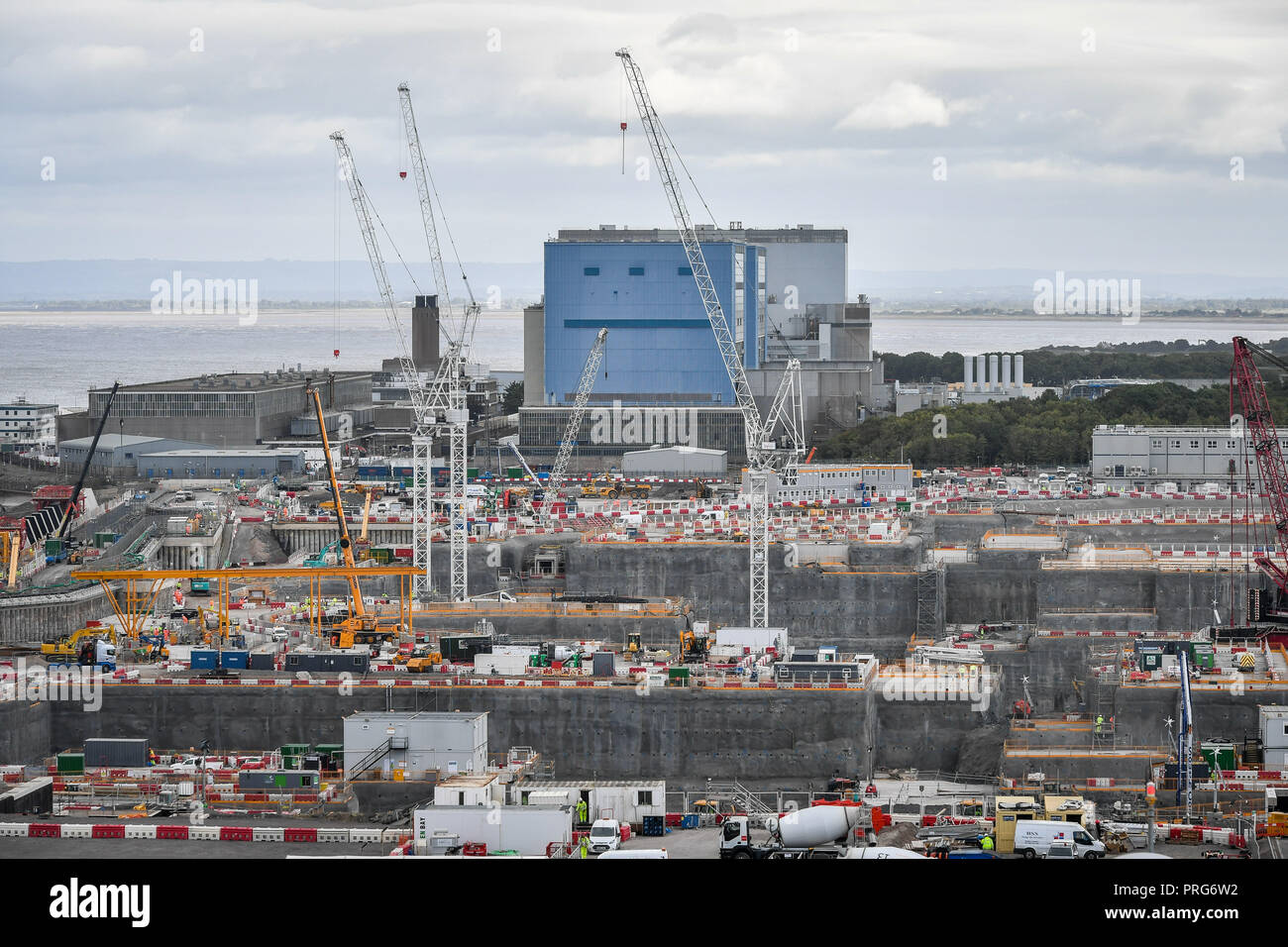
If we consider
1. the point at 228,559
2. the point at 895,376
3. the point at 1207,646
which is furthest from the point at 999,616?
the point at 895,376

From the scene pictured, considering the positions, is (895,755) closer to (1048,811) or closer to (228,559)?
(1048,811)

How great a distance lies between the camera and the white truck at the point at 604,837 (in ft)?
82.0

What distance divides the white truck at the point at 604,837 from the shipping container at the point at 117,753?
34.0 ft

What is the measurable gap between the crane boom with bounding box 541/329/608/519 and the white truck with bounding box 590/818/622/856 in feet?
167

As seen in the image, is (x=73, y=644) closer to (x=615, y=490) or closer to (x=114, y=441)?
(x=615, y=490)

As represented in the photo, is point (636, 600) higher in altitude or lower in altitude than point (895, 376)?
lower

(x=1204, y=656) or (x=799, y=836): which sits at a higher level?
(x=1204, y=656)

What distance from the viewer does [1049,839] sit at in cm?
2394

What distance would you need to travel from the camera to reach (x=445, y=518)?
63500mm

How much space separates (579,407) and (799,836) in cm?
6273
